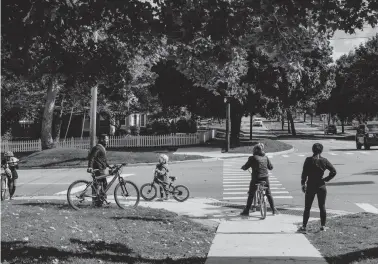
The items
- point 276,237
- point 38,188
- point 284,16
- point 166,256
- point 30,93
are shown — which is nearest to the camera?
point 284,16

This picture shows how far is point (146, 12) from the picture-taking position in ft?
23.5

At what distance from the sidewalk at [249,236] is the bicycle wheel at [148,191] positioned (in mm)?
→ 511

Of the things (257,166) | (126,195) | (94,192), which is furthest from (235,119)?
(257,166)

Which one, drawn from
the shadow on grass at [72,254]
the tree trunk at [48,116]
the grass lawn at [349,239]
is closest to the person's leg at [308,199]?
the grass lawn at [349,239]

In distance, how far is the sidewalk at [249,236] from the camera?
7.64 meters

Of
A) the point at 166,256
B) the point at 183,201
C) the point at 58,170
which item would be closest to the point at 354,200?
the point at 183,201

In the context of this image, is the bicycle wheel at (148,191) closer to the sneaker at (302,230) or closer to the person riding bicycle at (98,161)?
the person riding bicycle at (98,161)

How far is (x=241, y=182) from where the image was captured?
1869 cm

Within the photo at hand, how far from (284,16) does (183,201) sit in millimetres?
8501

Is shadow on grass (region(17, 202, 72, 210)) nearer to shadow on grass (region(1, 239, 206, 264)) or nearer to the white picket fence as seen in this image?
shadow on grass (region(1, 239, 206, 264))

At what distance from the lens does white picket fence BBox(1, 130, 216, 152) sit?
36500 mm

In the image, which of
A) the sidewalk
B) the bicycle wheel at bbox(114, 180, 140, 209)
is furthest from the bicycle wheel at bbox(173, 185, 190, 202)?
the bicycle wheel at bbox(114, 180, 140, 209)

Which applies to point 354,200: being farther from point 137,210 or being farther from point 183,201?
point 137,210

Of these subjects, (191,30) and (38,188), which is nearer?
(191,30)
